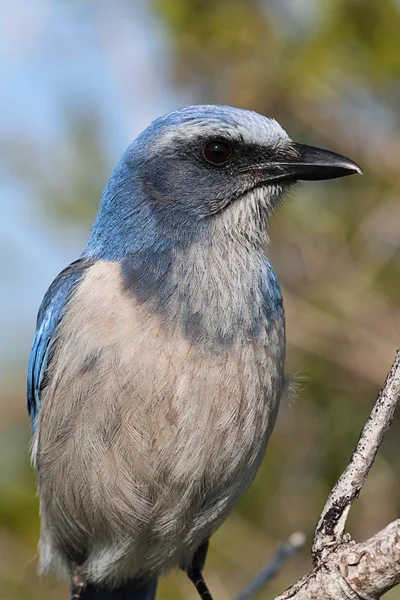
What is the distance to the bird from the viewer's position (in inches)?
193

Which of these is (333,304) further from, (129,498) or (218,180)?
(129,498)

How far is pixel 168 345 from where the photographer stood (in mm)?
4879

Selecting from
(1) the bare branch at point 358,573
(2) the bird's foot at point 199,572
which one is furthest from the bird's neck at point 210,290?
(2) the bird's foot at point 199,572

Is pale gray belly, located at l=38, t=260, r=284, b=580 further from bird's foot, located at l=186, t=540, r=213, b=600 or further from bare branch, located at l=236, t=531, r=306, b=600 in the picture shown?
bird's foot, located at l=186, t=540, r=213, b=600

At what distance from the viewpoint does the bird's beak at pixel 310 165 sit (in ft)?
17.3

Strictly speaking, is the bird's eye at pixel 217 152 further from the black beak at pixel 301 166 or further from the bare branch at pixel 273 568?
the bare branch at pixel 273 568

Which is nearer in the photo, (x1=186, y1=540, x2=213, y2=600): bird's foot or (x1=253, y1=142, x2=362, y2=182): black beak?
(x1=253, y1=142, x2=362, y2=182): black beak

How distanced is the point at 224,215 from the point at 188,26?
320 cm

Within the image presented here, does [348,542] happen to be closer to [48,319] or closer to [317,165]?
[317,165]

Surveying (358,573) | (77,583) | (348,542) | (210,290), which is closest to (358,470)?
(348,542)

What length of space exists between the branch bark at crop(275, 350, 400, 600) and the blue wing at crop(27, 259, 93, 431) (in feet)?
6.76

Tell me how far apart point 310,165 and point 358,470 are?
1.98 metres

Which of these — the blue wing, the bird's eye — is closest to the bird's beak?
the bird's eye

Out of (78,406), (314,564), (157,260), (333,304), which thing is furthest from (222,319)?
(333,304)
